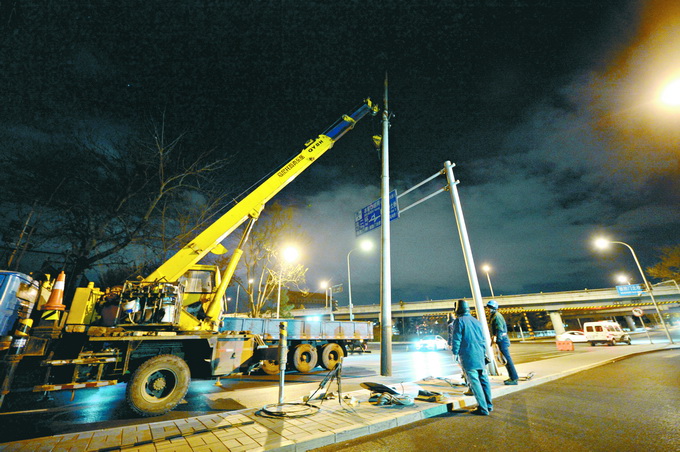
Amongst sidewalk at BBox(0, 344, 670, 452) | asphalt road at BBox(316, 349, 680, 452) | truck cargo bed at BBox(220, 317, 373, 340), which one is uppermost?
truck cargo bed at BBox(220, 317, 373, 340)

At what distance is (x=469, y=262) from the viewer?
884cm

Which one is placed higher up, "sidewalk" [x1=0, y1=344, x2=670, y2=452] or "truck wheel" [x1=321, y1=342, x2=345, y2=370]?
"truck wheel" [x1=321, y1=342, x2=345, y2=370]

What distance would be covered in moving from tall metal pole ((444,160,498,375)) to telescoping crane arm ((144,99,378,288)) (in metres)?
4.81

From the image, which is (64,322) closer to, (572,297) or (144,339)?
(144,339)

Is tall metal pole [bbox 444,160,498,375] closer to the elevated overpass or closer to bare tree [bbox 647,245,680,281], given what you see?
the elevated overpass

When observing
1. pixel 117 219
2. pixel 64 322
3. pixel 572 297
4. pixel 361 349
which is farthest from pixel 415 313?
pixel 64 322

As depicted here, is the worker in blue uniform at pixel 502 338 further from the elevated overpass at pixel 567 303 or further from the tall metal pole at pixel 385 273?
the elevated overpass at pixel 567 303

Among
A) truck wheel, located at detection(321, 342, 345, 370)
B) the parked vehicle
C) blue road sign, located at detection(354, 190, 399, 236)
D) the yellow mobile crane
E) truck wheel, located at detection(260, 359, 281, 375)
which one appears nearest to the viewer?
the yellow mobile crane

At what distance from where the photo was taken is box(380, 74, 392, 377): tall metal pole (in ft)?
27.8

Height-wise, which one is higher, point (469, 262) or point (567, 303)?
point (567, 303)

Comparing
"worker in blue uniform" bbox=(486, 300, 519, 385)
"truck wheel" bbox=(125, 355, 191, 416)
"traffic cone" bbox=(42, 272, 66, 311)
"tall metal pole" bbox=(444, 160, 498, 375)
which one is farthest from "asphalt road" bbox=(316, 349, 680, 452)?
"traffic cone" bbox=(42, 272, 66, 311)

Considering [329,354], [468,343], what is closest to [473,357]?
[468,343]

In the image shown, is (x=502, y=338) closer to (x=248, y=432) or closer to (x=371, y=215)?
(x=371, y=215)

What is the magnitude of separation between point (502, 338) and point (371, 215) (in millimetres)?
5760
